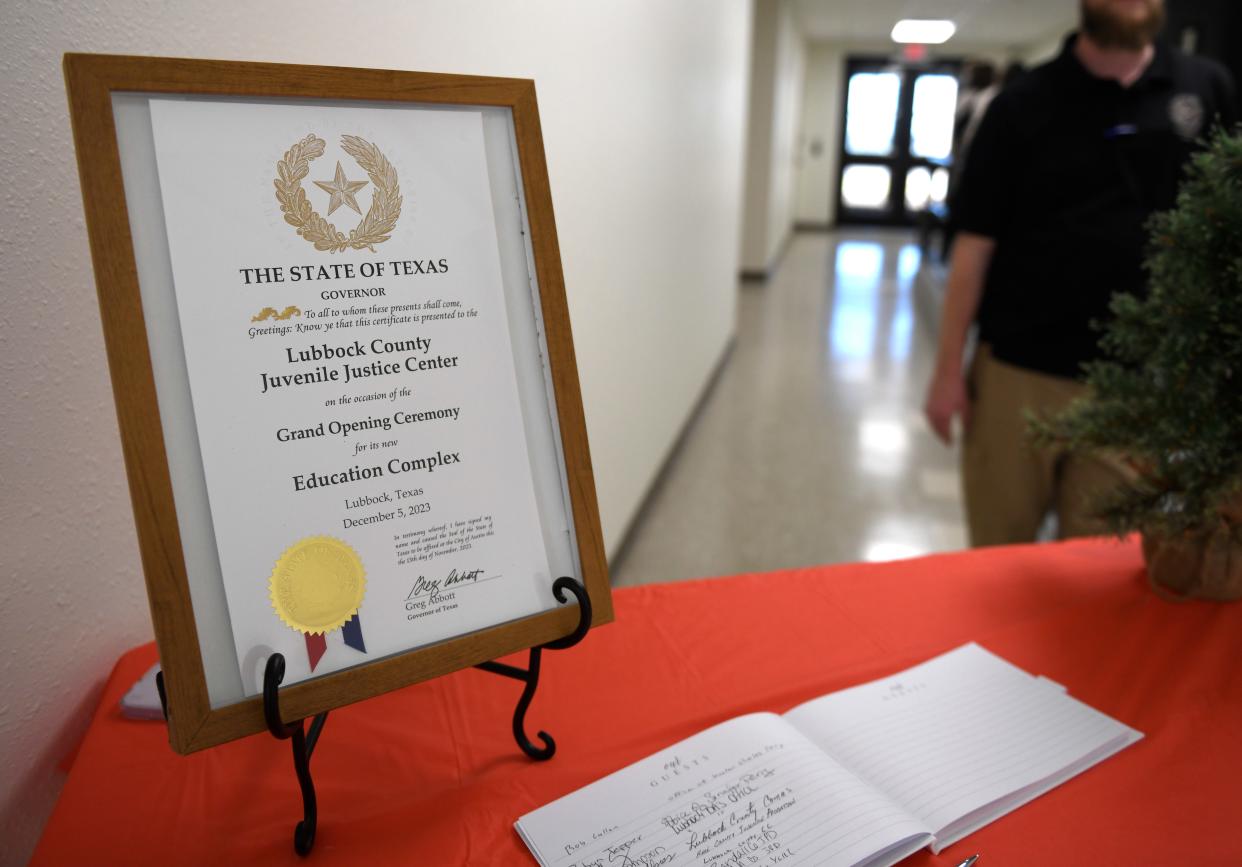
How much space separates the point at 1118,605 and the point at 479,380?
88 cm

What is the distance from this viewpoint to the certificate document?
58cm

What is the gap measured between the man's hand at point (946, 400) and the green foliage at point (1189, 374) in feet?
3.15

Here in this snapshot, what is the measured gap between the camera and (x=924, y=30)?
9609 millimetres

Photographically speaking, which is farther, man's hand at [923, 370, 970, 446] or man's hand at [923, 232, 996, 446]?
man's hand at [923, 370, 970, 446]

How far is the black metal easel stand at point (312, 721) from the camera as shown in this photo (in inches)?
22.5

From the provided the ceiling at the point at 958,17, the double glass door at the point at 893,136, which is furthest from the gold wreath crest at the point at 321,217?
the double glass door at the point at 893,136

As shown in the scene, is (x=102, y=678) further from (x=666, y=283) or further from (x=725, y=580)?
(x=666, y=283)

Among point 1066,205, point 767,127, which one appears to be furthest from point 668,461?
point 767,127

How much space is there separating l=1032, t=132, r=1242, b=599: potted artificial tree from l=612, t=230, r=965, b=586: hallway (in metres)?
1.60

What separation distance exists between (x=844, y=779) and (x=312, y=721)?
0.47 metres

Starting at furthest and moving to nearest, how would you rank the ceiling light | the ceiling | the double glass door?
the double glass door → the ceiling light → the ceiling

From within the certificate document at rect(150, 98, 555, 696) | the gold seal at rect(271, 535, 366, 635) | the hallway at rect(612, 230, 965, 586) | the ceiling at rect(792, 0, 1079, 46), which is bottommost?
the hallway at rect(612, 230, 965, 586)
